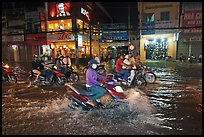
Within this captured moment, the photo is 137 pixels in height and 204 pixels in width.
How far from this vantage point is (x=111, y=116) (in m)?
5.11

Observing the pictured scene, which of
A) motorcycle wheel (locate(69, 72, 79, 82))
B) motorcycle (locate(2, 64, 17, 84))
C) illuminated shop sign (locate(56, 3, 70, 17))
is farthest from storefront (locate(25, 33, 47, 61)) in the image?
motorcycle wheel (locate(69, 72, 79, 82))

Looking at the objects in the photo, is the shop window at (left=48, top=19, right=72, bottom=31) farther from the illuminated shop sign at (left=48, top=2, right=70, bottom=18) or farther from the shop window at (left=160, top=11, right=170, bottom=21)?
the shop window at (left=160, top=11, right=170, bottom=21)

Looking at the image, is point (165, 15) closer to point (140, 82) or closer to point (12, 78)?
point (140, 82)

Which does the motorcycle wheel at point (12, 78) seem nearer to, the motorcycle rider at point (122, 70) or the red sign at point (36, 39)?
the motorcycle rider at point (122, 70)

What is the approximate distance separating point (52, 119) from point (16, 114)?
136 cm

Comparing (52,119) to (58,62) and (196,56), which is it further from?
(196,56)

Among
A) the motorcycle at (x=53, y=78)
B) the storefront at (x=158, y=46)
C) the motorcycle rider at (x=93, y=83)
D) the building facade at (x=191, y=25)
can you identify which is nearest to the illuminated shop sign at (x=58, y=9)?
the storefront at (x=158, y=46)

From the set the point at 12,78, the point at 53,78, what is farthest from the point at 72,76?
the point at 12,78

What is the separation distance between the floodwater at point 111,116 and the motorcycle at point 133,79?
1333 mm

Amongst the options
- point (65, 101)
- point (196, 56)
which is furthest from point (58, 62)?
point (196, 56)

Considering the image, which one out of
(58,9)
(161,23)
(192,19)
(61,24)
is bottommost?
(161,23)

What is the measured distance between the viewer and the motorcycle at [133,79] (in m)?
8.63

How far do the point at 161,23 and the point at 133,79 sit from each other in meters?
15.6

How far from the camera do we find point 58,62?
10070 millimetres
